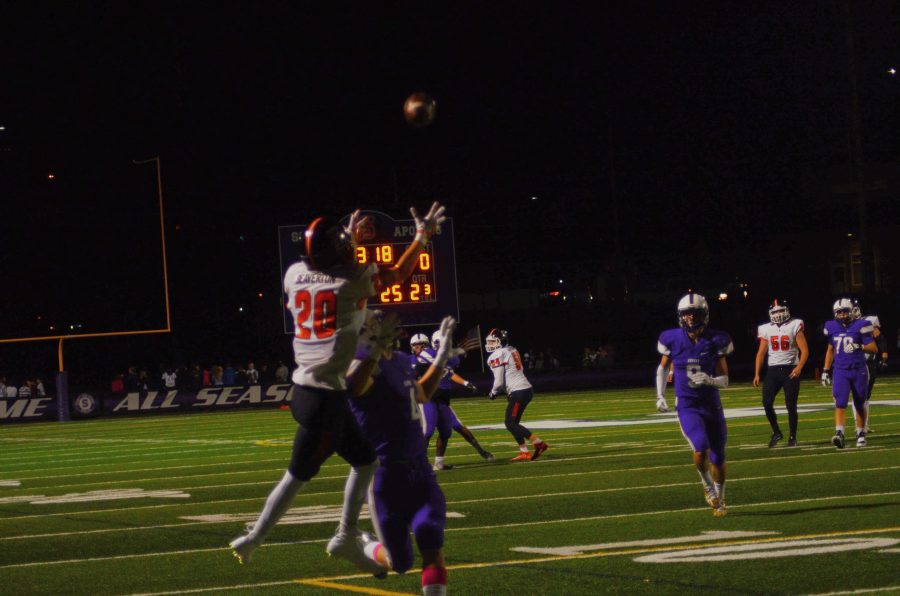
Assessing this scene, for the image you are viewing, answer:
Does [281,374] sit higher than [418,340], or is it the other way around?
[418,340]

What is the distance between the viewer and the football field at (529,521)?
910cm

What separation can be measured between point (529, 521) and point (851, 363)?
7766 millimetres

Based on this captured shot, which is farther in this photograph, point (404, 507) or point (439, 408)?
point (439, 408)

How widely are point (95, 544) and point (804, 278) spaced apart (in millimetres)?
64580

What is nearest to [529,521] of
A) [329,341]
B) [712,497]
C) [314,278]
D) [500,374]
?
[712,497]

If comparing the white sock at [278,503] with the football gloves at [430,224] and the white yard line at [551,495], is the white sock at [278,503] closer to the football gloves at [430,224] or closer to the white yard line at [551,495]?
the football gloves at [430,224]

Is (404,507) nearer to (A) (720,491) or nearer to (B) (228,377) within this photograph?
Answer: (A) (720,491)

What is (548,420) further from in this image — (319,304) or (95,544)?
(319,304)

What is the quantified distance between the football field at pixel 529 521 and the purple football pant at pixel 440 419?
49 centimetres

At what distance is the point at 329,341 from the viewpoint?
739 centimetres

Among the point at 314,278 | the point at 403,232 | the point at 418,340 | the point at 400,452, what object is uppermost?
the point at 403,232

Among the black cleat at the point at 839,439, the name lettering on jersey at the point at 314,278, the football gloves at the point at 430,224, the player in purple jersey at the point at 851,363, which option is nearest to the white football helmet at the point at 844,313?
the player in purple jersey at the point at 851,363

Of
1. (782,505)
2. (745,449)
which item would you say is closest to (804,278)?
(745,449)

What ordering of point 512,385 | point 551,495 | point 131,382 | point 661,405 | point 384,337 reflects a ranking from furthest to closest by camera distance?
point 131,382 → point 512,385 → point 661,405 → point 551,495 → point 384,337
